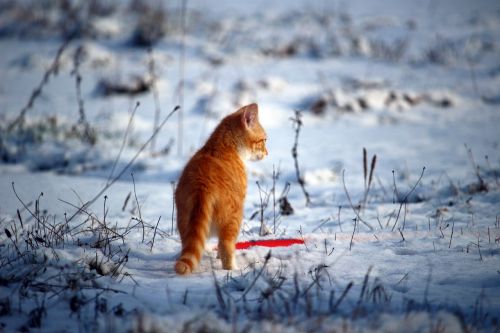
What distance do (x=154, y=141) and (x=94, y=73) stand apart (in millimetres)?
3750

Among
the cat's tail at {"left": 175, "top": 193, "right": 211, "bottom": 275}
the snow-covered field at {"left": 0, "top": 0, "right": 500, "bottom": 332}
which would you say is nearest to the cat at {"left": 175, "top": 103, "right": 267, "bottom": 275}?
the cat's tail at {"left": 175, "top": 193, "right": 211, "bottom": 275}

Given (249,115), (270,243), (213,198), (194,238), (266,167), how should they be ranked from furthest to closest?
1. (266,167)
2. (249,115)
3. (270,243)
4. (213,198)
5. (194,238)

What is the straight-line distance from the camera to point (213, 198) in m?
2.58

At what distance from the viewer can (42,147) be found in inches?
229

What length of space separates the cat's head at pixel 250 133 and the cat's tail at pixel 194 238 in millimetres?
787

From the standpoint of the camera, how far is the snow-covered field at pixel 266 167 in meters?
2.13

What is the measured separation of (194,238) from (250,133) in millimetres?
1027

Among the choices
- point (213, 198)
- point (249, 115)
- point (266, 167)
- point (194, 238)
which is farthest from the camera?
point (266, 167)

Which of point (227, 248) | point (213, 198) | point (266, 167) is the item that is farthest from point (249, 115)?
point (266, 167)

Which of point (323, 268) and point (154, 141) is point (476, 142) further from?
point (323, 268)

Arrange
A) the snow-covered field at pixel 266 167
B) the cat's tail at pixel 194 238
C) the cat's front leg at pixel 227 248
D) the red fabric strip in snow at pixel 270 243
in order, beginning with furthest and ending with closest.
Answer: the red fabric strip in snow at pixel 270 243
the cat's front leg at pixel 227 248
the cat's tail at pixel 194 238
the snow-covered field at pixel 266 167

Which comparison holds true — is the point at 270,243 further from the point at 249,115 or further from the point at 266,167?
the point at 266,167

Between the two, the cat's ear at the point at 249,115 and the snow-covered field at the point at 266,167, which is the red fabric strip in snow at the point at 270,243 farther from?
the cat's ear at the point at 249,115

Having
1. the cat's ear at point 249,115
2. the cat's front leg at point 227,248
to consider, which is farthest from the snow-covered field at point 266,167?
the cat's ear at point 249,115
